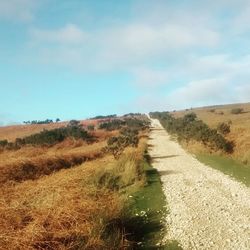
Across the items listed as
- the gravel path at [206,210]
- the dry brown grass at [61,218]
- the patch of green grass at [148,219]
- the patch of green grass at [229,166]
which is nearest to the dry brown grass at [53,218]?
the dry brown grass at [61,218]

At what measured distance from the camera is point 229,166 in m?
33.4

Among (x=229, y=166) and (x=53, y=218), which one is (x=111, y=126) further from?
(x=53, y=218)

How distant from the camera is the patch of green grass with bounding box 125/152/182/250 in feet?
45.0

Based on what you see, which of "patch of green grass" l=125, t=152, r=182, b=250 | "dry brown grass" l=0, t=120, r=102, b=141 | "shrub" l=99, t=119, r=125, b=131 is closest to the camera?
"patch of green grass" l=125, t=152, r=182, b=250

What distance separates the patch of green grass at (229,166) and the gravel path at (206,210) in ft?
2.57

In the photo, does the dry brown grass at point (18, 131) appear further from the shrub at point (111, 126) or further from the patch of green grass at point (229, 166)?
the patch of green grass at point (229, 166)

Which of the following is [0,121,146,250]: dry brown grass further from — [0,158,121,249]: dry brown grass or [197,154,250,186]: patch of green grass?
[197,154,250,186]: patch of green grass

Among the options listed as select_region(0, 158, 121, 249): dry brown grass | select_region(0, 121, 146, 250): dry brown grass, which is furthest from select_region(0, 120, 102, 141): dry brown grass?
select_region(0, 158, 121, 249): dry brown grass

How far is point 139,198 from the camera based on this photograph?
20906mm

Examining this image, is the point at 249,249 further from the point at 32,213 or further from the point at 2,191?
the point at 2,191

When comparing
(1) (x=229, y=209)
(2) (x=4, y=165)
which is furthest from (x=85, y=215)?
(2) (x=4, y=165)

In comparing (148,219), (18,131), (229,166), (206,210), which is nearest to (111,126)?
(18,131)

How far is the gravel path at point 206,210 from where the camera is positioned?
1379cm

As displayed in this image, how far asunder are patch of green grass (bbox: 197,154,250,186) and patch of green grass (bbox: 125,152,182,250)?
5944 millimetres
